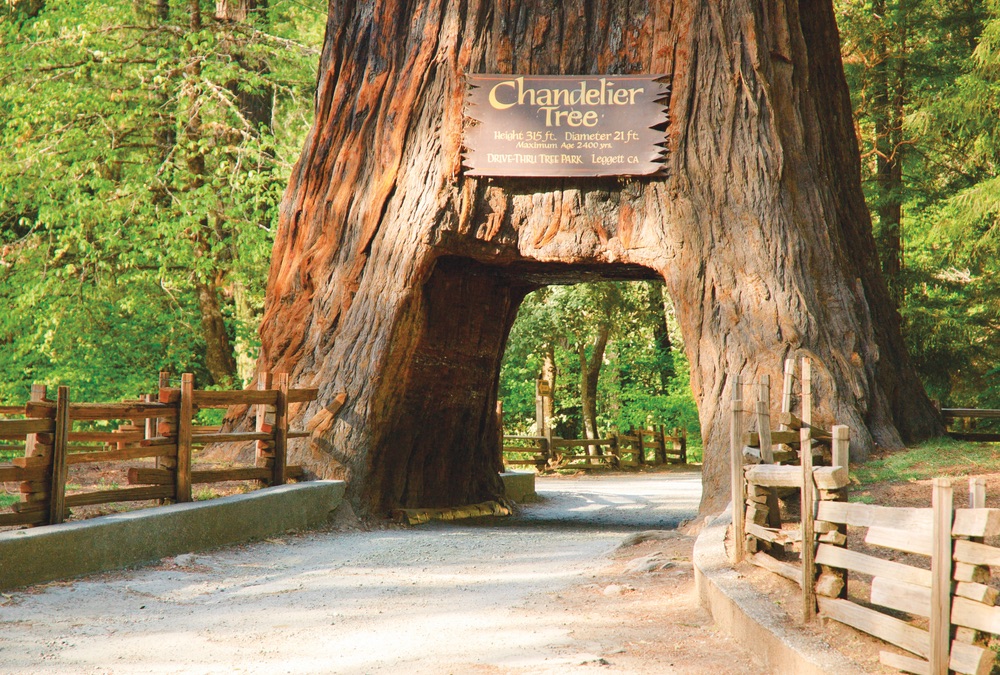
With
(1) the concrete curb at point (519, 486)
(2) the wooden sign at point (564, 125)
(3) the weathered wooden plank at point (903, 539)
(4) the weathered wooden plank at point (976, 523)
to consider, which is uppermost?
(2) the wooden sign at point (564, 125)

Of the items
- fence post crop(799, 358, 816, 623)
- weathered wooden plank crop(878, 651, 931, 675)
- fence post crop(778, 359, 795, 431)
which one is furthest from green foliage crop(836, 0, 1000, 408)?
weathered wooden plank crop(878, 651, 931, 675)

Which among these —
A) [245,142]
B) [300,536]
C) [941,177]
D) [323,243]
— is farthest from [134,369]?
[941,177]

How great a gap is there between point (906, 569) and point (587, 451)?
71.0 feet

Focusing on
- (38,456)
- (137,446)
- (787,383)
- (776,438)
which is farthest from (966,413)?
(38,456)

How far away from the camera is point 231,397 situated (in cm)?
969

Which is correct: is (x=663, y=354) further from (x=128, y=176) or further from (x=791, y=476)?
(x=791, y=476)

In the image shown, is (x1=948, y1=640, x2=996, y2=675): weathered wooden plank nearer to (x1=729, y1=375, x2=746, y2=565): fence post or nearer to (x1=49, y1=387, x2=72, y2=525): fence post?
(x1=729, y1=375, x2=746, y2=565): fence post

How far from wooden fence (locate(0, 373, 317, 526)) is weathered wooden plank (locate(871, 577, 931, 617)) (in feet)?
18.3

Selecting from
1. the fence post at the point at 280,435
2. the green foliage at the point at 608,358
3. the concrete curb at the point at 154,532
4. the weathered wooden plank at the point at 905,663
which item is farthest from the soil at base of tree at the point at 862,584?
the green foliage at the point at 608,358

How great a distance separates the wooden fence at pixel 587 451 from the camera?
81.3ft

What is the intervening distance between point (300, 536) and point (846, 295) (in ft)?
21.0

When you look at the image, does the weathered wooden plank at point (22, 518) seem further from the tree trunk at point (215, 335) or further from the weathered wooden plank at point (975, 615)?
the tree trunk at point (215, 335)

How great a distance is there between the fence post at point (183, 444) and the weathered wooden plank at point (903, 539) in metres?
6.27

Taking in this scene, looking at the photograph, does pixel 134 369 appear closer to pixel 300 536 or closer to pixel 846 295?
pixel 300 536
